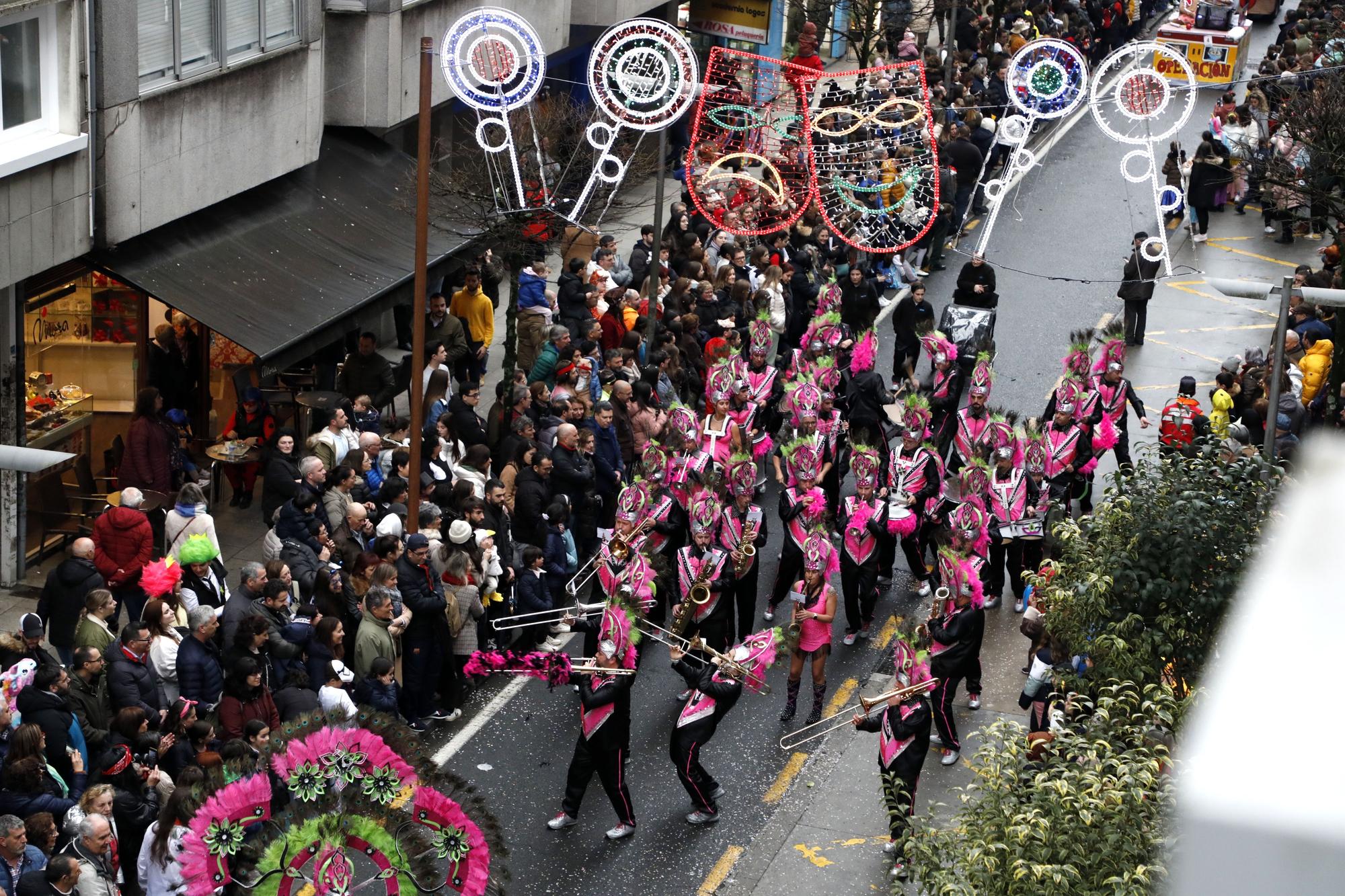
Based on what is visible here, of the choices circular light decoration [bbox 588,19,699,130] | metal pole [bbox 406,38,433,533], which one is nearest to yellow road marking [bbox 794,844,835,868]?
metal pole [bbox 406,38,433,533]

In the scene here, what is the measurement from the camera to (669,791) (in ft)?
40.8

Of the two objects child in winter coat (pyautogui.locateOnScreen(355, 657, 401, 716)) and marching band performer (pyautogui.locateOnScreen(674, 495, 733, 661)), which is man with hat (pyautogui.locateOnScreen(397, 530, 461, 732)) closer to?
child in winter coat (pyautogui.locateOnScreen(355, 657, 401, 716))

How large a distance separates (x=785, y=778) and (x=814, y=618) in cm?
120

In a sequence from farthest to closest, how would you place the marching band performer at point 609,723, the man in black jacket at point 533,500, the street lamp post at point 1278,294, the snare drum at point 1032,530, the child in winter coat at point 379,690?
the snare drum at point 1032,530
the man in black jacket at point 533,500
the street lamp post at point 1278,294
the child in winter coat at point 379,690
the marching band performer at point 609,723

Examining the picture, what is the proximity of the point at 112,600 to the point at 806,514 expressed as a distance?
18.4ft

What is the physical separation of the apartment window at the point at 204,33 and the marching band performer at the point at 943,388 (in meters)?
7.40

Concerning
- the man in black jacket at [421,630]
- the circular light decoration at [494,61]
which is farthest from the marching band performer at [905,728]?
the circular light decoration at [494,61]

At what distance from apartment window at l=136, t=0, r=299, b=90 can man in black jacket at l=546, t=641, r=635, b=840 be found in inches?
293

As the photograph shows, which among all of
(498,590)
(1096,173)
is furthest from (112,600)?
(1096,173)

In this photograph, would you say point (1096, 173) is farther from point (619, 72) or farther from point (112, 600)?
point (112, 600)

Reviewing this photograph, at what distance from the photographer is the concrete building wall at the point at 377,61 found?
65.3 ft

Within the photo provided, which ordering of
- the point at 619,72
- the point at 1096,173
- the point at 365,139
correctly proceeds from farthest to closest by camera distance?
the point at 1096,173
the point at 365,139
the point at 619,72

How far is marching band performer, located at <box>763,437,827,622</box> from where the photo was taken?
14.2 m

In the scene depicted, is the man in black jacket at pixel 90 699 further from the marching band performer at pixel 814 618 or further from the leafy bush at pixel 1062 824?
the marching band performer at pixel 814 618
